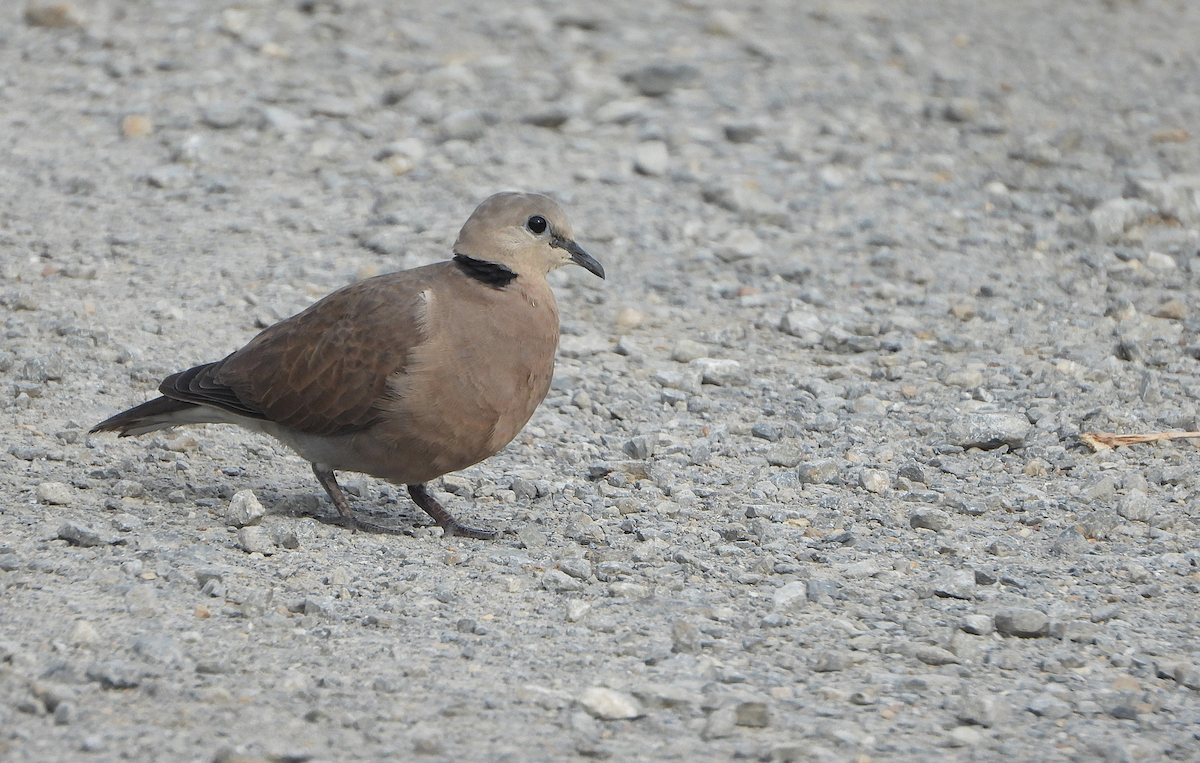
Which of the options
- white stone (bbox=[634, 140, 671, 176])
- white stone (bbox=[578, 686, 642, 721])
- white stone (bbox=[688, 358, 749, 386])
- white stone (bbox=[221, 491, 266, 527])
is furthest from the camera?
white stone (bbox=[634, 140, 671, 176])

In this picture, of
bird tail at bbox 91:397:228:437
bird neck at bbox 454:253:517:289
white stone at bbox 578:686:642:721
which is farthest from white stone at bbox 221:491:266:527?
white stone at bbox 578:686:642:721

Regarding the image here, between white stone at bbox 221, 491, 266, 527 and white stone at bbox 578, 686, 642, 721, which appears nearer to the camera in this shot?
white stone at bbox 578, 686, 642, 721

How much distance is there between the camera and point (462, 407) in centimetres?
483

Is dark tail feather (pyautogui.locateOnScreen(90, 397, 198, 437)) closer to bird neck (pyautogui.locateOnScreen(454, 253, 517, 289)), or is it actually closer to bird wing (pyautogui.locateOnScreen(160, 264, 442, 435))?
bird wing (pyautogui.locateOnScreen(160, 264, 442, 435))

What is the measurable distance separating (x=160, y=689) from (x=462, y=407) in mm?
1571

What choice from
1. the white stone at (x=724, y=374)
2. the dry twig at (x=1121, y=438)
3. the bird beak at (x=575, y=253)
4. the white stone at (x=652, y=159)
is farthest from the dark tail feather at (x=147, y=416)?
the white stone at (x=652, y=159)

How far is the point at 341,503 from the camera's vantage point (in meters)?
5.17

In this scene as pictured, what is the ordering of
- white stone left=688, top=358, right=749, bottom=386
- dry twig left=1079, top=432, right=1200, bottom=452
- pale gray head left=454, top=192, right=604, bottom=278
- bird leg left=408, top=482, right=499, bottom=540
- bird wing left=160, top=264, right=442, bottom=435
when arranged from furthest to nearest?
white stone left=688, top=358, right=749, bottom=386 → dry twig left=1079, top=432, right=1200, bottom=452 → pale gray head left=454, top=192, right=604, bottom=278 → bird leg left=408, top=482, right=499, bottom=540 → bird wing left=160, top=264, right=442, bottom=435

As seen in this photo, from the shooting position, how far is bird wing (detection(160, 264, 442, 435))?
16.2 feet

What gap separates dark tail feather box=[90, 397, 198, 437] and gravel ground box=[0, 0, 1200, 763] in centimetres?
22

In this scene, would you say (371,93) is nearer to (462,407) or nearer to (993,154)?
(993,154)

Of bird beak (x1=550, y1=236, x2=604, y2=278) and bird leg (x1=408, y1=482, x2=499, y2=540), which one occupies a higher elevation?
bird beak (x1=550, y1=236, x2=604, y2=278)

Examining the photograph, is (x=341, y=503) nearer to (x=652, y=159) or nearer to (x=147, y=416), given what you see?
(x=147, y=416)

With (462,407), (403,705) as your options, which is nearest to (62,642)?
(403,705)
